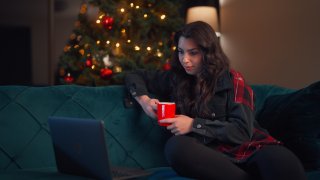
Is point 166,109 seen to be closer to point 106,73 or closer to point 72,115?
point 72,115

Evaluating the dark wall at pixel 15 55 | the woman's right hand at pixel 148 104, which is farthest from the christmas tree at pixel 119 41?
the woman's right hand at pixel 148 104

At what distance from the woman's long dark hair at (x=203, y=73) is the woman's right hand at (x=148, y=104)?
0.12 m

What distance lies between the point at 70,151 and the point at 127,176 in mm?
249

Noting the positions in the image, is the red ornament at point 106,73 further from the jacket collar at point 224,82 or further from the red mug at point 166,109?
the red mug at point 166,109

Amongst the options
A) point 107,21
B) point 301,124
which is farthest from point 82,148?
point 107,21

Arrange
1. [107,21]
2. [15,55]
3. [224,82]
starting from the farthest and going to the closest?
[15,55] → [107,21] → [224,82]

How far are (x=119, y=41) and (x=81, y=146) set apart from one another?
2459 mm

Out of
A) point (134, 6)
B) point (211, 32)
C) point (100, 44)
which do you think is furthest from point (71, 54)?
point (211, 32)

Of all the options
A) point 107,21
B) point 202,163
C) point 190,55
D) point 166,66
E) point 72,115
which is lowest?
point 202,163

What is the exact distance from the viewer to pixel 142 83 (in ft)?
6.94

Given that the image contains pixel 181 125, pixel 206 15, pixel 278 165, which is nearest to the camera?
pixel 278 165

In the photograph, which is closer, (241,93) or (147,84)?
(241,93)

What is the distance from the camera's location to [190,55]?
1.91 meters

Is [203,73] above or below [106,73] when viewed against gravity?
above
